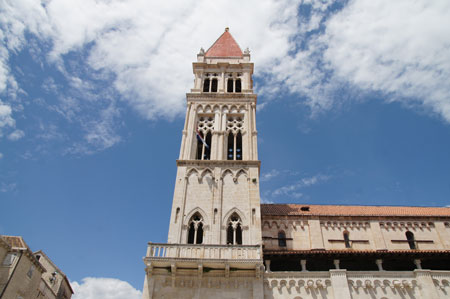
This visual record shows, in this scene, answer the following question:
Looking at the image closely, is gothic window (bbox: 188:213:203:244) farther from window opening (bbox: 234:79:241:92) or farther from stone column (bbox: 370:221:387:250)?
window opening (bbox: 234:79:241:92)

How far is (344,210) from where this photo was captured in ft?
85.8

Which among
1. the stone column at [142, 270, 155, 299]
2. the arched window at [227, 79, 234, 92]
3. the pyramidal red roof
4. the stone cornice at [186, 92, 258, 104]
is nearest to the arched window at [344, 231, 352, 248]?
the stone cornice at [186, 92, 258, 104]

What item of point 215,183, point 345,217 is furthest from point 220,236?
point 345,217

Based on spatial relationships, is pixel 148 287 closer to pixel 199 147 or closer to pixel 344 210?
pixel 199 147

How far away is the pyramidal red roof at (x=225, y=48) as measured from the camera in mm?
33812

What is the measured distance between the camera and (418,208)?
2734 centimetres

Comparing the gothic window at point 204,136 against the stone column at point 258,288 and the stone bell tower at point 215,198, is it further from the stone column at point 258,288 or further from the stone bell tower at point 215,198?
the stone column at point 258,288

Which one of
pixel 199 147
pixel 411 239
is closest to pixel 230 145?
pixel 199 147

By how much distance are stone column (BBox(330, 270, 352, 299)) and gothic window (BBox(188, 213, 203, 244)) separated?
316 inches

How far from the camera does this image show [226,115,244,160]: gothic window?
26720 mm

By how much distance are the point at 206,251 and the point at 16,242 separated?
15742 mm

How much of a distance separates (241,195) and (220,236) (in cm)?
331

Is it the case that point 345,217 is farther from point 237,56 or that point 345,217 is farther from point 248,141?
point 237,56

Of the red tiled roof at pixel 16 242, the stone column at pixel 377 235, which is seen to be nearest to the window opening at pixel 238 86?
the stone column at pixel 377 235
